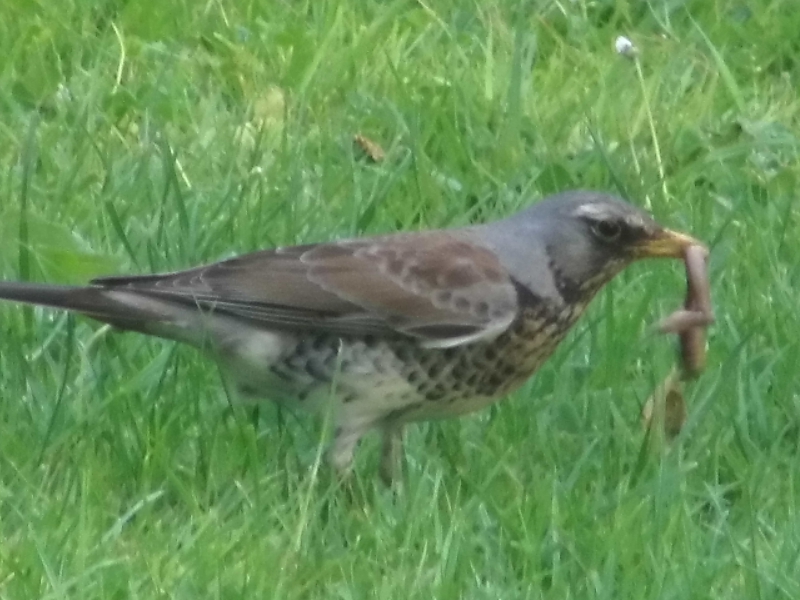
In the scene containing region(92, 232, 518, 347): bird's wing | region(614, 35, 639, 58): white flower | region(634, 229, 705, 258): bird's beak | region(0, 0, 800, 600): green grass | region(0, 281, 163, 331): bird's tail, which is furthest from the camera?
region(614, 35, 639, 58): white flower

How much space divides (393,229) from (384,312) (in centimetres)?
124

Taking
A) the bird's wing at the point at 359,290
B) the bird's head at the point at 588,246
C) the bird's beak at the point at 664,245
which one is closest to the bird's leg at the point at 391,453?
the bird's wing at the point at 359,290

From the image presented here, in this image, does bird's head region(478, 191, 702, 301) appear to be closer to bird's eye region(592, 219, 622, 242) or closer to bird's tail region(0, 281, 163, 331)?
bird's eye region(592, 219, 622, 242)

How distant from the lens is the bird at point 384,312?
4.61 m

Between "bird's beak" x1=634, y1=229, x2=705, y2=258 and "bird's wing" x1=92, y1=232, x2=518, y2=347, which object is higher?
"bird's beak" x1=634, y1=229, x2=705, y2=258

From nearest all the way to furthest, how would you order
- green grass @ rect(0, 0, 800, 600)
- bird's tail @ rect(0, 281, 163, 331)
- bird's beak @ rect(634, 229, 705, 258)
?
green grass @ rect(0, 0, 800, 600) → bird's tail @ rect(0, 281, 163, 331) → bird's beak @ rect(634, 229, 705, 258)

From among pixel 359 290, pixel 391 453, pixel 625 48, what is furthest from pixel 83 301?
pixel 625 48

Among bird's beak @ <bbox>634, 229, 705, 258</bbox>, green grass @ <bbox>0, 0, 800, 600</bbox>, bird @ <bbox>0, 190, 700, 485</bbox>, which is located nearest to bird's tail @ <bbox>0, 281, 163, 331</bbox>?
bird @ <bbox>0, 190, 700, 485</bbox>

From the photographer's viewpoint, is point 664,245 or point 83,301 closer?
point 83,301

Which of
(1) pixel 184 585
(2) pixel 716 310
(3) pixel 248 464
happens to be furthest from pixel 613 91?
(1) pixel 184 585

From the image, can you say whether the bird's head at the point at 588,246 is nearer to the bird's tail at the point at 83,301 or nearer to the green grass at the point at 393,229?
the green grass at the point at 393,229

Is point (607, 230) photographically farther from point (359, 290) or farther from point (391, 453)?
point (391, 453)

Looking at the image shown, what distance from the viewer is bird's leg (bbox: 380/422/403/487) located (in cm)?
463

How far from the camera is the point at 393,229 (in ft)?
19.4
